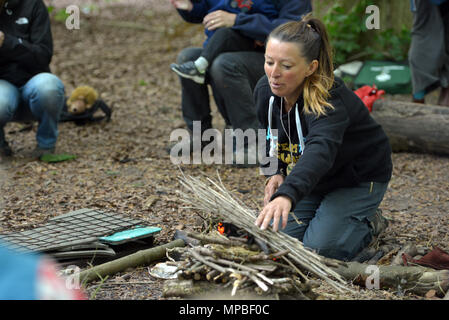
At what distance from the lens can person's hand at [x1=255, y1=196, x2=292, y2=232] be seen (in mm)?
2506

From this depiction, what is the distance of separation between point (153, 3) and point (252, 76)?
8.19 m

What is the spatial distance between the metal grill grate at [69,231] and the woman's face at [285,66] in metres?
1.16

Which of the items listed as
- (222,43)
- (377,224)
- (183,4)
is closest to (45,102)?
(183,4)

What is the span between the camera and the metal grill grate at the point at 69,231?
3047mm

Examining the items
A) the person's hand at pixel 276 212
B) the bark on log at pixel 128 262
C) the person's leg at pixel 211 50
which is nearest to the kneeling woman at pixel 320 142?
the person's hand at pixel 276 212

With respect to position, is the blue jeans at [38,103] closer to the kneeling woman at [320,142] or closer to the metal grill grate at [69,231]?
the metal grill grate at [69,231]

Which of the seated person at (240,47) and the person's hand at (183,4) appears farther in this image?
the person's hand at (183,4)

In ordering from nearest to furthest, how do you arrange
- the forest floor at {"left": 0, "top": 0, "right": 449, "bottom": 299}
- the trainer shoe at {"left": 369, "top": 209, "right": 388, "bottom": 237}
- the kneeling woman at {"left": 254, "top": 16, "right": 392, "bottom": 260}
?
the kneeling woman at {"left": 254, "top": 16, "right": 392, "bottom": 260} → the trainer shoe at {"left": 369, "top": 209, "right": 388, "bottom": 237} → the forest floor at {"left": 0, "top": 0, "right": 449, "bottom": 299}

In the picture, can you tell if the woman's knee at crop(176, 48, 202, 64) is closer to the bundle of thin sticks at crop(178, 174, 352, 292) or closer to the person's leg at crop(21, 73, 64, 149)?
the person's leg at crop(21, 73, 64, 149)

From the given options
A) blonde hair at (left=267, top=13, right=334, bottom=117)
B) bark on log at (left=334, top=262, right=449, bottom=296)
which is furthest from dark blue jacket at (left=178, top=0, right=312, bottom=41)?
bark on log at (left=334, top=262, right=449, bottom=296)

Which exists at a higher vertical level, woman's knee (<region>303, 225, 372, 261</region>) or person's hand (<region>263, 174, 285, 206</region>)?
person's hand (<region>263, 174, 285, 206</region>)

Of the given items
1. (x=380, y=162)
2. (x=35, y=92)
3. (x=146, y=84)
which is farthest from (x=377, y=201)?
(x=146, y=84)

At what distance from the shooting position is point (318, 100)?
9.80 feet
